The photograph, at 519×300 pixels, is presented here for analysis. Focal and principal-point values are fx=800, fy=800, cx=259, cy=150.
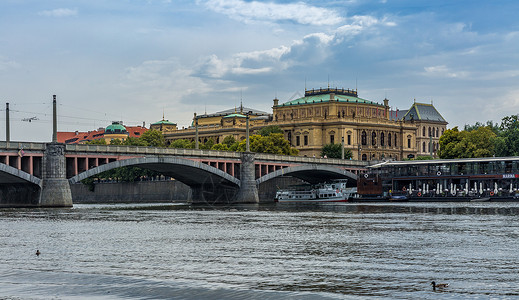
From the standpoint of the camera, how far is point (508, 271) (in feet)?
95.0

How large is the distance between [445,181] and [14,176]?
66595 millimetres

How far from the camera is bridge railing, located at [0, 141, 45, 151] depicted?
87.8 m

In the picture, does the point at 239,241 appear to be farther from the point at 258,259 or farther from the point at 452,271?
the point at 452,271

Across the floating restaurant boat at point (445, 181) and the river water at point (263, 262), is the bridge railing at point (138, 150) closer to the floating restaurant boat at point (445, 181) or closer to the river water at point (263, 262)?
the floating restaurant boat at point (445, 181)

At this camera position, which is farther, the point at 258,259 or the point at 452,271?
the point at 258,259

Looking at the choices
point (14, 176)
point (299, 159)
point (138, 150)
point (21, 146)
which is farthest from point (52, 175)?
point (299, 159)

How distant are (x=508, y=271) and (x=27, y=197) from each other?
7453 centimetres

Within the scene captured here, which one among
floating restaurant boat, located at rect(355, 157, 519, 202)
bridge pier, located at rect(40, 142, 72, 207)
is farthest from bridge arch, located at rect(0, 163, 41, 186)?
floating restaurant boat, located at rect(355, 157, 519, 202)

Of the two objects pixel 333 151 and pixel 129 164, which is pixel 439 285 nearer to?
pixel 129 164

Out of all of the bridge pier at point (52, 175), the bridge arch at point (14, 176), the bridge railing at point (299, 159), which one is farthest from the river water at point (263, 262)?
the bridge railing at point (299, 159)

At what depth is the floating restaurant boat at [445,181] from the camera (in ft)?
381

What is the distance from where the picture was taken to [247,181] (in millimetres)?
120938

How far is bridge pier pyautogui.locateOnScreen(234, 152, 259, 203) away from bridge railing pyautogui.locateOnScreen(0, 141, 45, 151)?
1421 inches

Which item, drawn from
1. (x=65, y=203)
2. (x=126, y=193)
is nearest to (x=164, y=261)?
(x=65, y=203)
